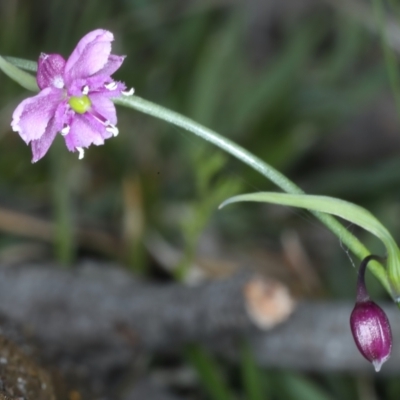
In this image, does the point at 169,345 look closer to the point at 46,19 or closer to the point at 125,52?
the point at 125,52

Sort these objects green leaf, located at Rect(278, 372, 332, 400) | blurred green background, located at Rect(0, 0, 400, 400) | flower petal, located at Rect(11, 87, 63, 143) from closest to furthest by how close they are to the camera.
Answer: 1. flower petal, located at Rect(11, 87, 63, 143)
2. green leaf, located at Rect(278, 372, 332, 400)
3. blurred green background, located at Rect(0, 0, 400, 400)

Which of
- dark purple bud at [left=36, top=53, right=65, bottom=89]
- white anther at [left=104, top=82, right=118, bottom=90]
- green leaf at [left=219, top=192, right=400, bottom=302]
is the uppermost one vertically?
dark purple bud at [left=36, top=53, right=65, bottom=89]

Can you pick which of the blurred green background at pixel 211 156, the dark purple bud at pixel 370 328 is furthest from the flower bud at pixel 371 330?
the blurred green background at pixel 211 156

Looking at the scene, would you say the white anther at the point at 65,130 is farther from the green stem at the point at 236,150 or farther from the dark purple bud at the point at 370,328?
the dark purple bud at the point at 370,328

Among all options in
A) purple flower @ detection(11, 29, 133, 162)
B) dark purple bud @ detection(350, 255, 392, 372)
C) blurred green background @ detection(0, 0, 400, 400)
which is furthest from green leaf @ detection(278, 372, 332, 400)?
purple flower @ detection(11, 29, 133, 162)

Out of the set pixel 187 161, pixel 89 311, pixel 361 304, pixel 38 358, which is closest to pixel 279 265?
pixel 187 161

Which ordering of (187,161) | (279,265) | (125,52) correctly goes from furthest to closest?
(125,52)
(187,161)
(279,265)

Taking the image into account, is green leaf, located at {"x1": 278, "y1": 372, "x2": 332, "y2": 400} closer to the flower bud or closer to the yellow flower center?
the flower bud

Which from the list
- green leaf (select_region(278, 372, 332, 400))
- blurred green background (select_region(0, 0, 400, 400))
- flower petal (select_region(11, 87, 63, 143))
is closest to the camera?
flower petal (select_region(11, 87, 63, 143))
